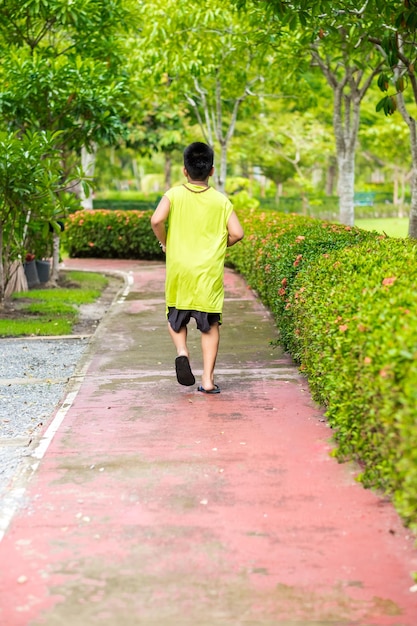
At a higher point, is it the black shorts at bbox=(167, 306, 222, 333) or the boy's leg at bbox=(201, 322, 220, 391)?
the black shorts at bbox=(167, 306, 222, 333)

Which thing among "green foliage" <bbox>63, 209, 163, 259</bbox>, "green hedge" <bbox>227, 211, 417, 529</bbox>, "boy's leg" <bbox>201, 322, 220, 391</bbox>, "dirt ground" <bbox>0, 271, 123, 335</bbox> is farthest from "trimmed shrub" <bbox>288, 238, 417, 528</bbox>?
"green foliage" <bbox>63, 209, 163, 259</bbox>

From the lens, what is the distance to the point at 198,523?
14.9 ft

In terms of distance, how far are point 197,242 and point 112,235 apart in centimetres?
1724

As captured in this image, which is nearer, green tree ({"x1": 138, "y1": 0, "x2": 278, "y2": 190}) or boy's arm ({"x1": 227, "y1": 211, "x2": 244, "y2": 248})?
boy's arm ({"x1": 227, "y1": 211, "x2": 244, "y2": 248})

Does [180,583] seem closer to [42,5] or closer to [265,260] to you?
[265,260]

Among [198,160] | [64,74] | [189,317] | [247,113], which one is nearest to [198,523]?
[189,317]

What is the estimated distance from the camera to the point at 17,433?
6582mm

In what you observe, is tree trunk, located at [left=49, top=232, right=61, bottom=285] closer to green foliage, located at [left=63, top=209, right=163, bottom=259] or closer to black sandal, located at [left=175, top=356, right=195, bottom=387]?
green foliage, located at [left=63, top=209, right=163, bottom=259]

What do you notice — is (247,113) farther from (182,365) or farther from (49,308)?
(182,365)

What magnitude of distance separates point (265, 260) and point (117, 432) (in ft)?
18.9

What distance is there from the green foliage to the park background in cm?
4

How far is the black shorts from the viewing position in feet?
23.4

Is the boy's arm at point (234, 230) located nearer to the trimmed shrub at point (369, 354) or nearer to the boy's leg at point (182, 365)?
the trimmed shrub at point (369, 354)

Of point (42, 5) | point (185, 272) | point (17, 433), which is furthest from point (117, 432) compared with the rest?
point (42, 5)
